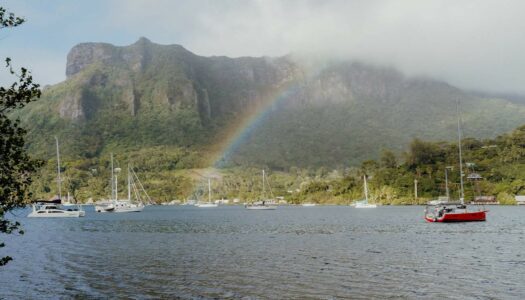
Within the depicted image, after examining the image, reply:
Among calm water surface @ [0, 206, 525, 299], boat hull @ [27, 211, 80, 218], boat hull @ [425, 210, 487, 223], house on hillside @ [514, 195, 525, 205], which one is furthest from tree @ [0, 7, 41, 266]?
house on hillside @ [514, 195, 525, 205]

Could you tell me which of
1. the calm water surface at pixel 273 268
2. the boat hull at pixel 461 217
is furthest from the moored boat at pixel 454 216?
the calm water surface at pixel 273 268

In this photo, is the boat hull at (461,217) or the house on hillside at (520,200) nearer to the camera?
the boat hull at (461,217)

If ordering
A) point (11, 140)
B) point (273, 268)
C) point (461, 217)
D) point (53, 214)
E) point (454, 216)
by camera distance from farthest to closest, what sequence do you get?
point (53, 214) < point (461, 217) < point (454, 216) < point (273, 268) < point (11, 140)

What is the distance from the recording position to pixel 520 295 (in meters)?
34.7

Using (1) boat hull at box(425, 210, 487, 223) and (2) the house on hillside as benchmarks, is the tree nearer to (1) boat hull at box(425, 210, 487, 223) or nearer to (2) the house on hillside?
(1) boat hull at box(425, 210, 487, 223)

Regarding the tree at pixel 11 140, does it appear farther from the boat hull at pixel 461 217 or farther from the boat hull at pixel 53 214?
the boat hull at pixel 53 214

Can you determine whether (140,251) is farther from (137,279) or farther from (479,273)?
(479,273)

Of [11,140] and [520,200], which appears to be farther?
[520,200]

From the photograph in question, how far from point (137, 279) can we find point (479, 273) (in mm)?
29007

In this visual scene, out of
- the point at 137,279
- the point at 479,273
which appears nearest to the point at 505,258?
the point at 479,273

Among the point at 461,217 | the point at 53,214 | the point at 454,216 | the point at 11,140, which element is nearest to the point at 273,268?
the point at 11,140

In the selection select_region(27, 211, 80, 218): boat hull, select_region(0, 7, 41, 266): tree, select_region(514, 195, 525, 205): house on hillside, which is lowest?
select_region(514, 195, 525, 205): house on hillside

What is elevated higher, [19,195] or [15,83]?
[15,83]

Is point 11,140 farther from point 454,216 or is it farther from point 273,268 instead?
point 454,216
